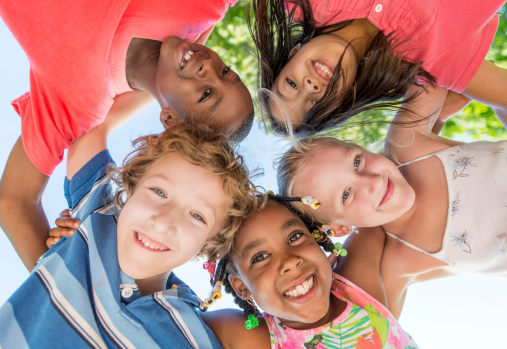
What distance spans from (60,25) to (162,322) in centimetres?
127

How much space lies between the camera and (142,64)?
154 centimetres

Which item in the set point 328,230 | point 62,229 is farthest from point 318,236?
point 62,229

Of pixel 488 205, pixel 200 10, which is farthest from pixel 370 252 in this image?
pixel 200 10

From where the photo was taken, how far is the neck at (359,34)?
1.47 m

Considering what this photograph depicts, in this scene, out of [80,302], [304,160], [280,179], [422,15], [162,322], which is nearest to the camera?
[80,302]

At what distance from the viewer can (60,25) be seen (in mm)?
1299

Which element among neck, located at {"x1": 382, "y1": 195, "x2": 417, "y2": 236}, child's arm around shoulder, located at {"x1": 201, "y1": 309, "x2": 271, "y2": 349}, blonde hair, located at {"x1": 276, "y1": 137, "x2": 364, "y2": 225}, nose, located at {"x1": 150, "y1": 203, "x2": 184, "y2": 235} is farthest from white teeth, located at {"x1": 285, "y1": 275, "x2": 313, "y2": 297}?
neck, located at {"x1": 382, "y1": 195, "x2": 417, "y2": 236}

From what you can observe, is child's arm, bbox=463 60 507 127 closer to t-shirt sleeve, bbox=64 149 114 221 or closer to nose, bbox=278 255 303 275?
nose, bbox=278 255 303 275

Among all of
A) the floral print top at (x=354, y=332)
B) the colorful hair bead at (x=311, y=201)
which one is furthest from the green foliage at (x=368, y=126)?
the floral print top at (x=354, y=332)

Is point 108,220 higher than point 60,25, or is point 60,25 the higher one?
point 60,25

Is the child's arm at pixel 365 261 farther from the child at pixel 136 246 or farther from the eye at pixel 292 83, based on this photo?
the eye at pixel 292 83

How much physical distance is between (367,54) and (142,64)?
1055mm

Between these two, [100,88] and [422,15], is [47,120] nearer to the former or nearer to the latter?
[100,88]

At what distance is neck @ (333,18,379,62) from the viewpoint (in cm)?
147
